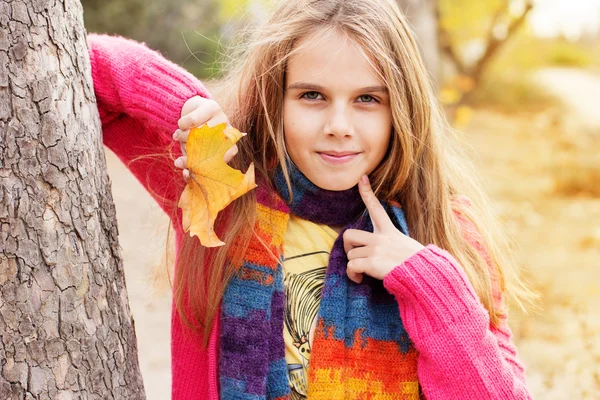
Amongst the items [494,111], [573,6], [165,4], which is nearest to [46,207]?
[573,6]

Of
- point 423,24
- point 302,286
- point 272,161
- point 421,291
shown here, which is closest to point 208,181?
point 272,161

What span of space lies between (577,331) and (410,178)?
9.49ft

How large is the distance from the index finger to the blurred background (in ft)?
1.97

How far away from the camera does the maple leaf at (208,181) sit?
→ 5.31 ft

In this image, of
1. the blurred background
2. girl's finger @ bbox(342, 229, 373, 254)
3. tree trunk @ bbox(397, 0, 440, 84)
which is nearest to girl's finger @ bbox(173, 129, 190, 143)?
the blurred background

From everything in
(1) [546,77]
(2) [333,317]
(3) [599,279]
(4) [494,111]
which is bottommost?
(2) [333,317]

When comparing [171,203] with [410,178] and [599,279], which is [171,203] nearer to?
[410,178]

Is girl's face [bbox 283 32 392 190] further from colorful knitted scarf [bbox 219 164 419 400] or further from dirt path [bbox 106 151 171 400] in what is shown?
dirt path [bbox 106 151 171 400]

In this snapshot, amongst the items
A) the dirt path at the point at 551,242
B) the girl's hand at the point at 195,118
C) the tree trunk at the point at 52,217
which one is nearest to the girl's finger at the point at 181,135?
the girl's hand at the point at 195,118

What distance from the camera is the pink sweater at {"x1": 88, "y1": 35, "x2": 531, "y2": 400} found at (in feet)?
5.60

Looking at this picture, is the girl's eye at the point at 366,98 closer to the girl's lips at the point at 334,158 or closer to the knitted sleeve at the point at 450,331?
the girl's lips at the point at 334,158

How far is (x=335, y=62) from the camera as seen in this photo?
1743 mm

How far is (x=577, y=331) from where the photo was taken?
437 cm

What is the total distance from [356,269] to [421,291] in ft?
0.60
